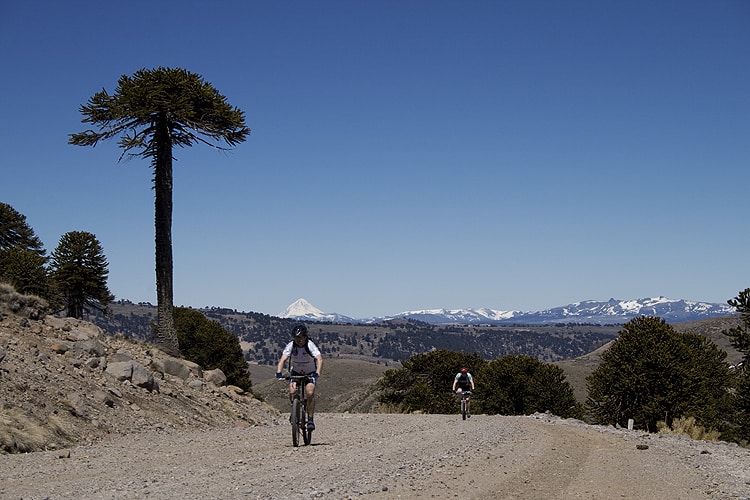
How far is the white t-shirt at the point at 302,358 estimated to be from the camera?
42.0ft

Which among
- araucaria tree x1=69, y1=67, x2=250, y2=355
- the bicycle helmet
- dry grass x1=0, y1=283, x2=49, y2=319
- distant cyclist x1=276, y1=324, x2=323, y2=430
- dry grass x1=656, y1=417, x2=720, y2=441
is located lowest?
dry grass x1=656, y1=417, x2=720, y2=441

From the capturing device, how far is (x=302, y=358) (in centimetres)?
1280

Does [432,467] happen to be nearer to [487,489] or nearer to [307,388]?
[487,489]

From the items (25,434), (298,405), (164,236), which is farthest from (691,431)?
(25,434)

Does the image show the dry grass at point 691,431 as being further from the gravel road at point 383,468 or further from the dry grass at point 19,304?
the dry grass at point 19,304

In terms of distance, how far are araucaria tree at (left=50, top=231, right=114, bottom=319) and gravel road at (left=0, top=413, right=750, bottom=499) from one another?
77.7 feet

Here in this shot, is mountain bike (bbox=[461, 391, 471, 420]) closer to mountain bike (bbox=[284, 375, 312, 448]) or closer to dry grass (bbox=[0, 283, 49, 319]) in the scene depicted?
mountain bike (bbox=[284, 375, 312, 448])

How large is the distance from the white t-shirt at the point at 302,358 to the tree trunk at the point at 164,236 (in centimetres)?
1396

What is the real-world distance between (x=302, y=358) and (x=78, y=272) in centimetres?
Result: 2910

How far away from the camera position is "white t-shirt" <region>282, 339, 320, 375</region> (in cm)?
1279

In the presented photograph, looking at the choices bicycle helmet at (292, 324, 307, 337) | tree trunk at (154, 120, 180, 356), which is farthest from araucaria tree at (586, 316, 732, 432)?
bicycle helmet at (292, 324, 307, 337)

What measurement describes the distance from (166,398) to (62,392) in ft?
14.3

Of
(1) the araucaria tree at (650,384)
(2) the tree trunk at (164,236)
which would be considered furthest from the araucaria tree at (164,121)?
(1) the araucaria tree at (650,384)

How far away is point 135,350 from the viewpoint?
950 inches
